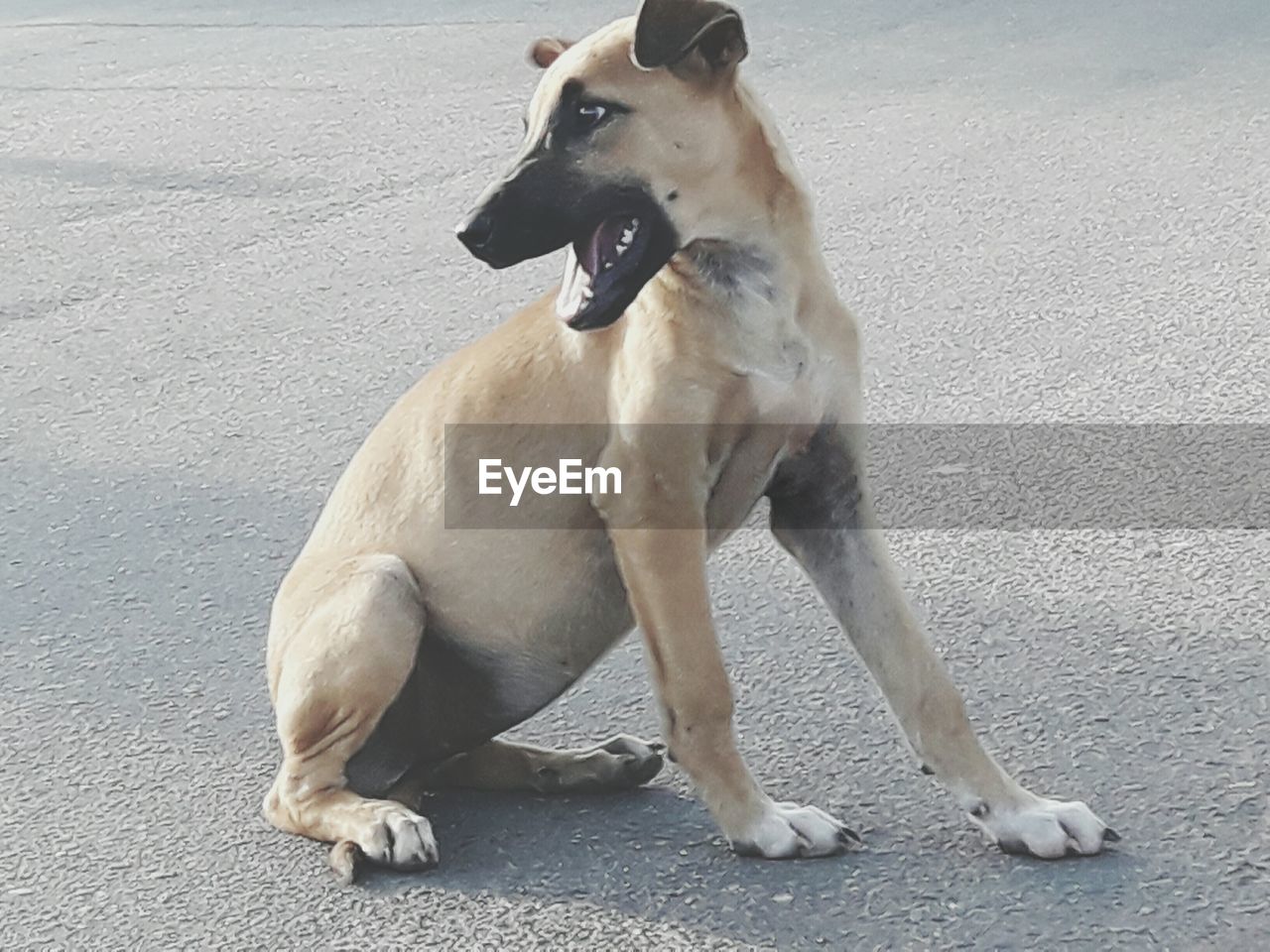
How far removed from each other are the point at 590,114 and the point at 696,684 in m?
0.89

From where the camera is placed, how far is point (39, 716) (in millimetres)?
4191

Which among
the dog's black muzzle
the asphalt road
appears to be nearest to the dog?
the dog's black muzzle

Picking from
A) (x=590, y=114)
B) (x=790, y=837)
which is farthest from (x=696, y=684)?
(x=590, y=114)

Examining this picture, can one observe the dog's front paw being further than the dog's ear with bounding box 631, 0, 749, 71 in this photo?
Yes

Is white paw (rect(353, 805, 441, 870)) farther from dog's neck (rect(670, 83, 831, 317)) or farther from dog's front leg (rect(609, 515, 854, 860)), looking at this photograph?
dog's neck (rect(670, 83, 831, 317))

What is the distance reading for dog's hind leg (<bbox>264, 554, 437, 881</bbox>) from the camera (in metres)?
3.37

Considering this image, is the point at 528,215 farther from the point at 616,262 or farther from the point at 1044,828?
the point at 1044,828

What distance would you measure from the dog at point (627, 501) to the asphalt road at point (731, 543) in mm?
117

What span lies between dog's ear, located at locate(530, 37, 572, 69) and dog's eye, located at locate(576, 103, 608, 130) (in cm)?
32

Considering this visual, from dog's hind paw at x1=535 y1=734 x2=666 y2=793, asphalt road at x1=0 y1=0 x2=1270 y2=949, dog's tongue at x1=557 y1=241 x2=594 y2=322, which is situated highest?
dog's tongue at x1=557 y1=241 x2=594 y2=322

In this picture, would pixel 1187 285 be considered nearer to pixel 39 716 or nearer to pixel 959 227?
pixel 959 227

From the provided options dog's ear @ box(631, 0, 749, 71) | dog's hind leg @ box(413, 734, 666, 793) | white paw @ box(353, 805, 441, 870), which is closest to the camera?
dog's ear @ box(631, 0, 749, 71)

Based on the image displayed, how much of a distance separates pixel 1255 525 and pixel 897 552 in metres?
0.79

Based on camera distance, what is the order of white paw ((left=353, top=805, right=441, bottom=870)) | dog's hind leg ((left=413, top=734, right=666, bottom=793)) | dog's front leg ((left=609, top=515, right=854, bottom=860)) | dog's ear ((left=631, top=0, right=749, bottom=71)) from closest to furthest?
dog's ear ((left=631, top=0, right=749, bottom=71)) → dog's front leg ((left=609, top=515, right=854, bottom=860)) → white paw ((left=353, top=805, right=441, bottom=870)) → dog's hind leg ((left=413, top=734, right=666, bottom=793))
